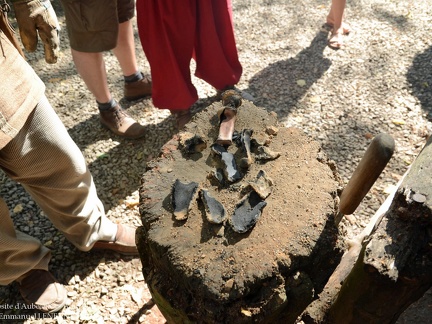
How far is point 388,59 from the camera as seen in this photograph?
3863 mm

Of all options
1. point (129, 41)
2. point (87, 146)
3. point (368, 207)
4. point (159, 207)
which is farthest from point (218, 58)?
point (159, 207)

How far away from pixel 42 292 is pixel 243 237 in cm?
146

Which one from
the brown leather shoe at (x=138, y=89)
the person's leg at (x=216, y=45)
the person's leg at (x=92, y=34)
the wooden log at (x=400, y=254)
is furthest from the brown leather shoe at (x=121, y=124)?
the wooden log at (x=400, y=254)

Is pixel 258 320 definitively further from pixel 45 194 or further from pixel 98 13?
pixel 98 13

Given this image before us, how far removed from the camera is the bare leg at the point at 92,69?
282 centimetres

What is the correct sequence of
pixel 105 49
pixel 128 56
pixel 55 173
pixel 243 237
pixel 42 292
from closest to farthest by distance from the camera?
pixel 243 237 < pixel 55 173 < pixel 42 292 < pixel 105 49 < pixel 128 56

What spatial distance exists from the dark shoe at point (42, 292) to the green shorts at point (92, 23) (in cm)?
157

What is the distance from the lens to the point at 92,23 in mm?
2621

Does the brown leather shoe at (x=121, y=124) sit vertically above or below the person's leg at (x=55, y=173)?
below

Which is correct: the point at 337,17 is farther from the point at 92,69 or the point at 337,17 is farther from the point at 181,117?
the point at 92,69

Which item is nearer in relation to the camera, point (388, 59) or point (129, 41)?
point (129, 41)

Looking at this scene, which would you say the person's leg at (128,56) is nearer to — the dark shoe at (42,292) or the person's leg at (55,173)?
the person's leg at (55,173)

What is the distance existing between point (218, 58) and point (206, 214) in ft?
6.34

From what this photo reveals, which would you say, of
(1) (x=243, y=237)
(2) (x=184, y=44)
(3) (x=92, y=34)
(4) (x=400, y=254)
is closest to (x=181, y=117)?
(2) (x=184, y=44)
